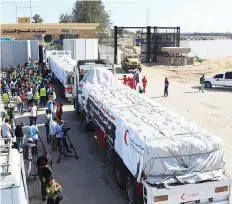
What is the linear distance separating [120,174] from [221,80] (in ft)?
67.5

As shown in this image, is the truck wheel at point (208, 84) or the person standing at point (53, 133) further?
the truck wheel at point (208, 84)

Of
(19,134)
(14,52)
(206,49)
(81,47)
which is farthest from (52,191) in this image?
(206,49)

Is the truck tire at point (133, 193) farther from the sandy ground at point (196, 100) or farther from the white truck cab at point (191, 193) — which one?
the sandy ground at point (196, 100)

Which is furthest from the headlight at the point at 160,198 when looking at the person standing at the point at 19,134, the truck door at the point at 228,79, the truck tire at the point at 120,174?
the truck door at the point at 228,79

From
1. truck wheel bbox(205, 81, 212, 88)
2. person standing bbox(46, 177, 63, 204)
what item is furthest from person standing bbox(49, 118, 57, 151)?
truck wheel bbox(205, 81, 212, 88)

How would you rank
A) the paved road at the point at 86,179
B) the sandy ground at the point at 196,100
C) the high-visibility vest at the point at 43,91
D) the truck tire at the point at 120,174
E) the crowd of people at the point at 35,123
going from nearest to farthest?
the crowd of people at the point at 35,123 → the truck tire at the point at 120,174 → the paved road at the point at 86,179 → the sandy ground at the point at 196,100 → the high-visibility vest at the point at 43,91

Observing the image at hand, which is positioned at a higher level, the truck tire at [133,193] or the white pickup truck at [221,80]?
the white pickup truck at [221,80]

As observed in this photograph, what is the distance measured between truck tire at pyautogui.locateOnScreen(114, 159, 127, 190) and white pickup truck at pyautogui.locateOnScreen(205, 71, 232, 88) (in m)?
20.1

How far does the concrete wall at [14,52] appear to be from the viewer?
39688 mm

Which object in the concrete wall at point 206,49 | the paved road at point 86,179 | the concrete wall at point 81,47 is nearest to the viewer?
the paved road at point 86,179

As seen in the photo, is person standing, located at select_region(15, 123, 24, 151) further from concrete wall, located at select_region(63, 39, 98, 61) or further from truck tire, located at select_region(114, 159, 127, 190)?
concrete wall, located at select_region(63, 39, 98, 61)

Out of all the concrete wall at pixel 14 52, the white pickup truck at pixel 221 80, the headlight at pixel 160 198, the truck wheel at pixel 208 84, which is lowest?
the headlight at pixel 160 198

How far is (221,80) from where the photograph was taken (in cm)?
2831

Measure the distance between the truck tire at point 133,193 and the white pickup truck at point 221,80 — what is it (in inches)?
832
